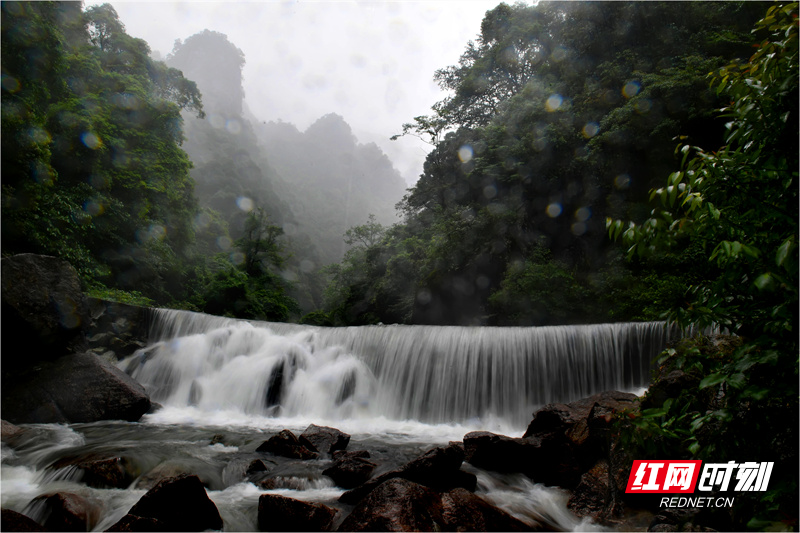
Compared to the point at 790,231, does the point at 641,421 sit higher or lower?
lower

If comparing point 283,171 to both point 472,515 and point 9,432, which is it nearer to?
point 9,432

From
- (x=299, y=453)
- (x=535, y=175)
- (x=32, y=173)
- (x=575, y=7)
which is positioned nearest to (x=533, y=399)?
(x=299, y=453)

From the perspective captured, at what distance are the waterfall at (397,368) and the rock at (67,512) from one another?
584 centimetres

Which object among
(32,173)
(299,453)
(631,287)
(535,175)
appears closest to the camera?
(299,453)

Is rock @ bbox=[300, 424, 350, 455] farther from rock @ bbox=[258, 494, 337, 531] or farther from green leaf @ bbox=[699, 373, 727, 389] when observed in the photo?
green leaf @ bbox=[699, 373, 727, 389]

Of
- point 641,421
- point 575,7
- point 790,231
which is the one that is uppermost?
point 575,7

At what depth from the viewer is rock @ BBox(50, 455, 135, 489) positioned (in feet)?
15.8

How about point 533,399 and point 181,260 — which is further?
point 181,260

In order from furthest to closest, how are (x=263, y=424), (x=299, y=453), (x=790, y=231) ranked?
(x=263, y=424) < (x=299, y=453) < (x=790, y=231)

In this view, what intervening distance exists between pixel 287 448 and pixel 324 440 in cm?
71

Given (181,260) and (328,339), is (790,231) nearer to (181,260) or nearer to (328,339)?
(328,339)

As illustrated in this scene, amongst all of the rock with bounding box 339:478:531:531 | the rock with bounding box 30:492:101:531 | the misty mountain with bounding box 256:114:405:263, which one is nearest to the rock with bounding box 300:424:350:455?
the rock with bounding box 30:492:101:531

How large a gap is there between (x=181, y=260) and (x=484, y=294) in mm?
17599

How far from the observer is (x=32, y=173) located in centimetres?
1186
